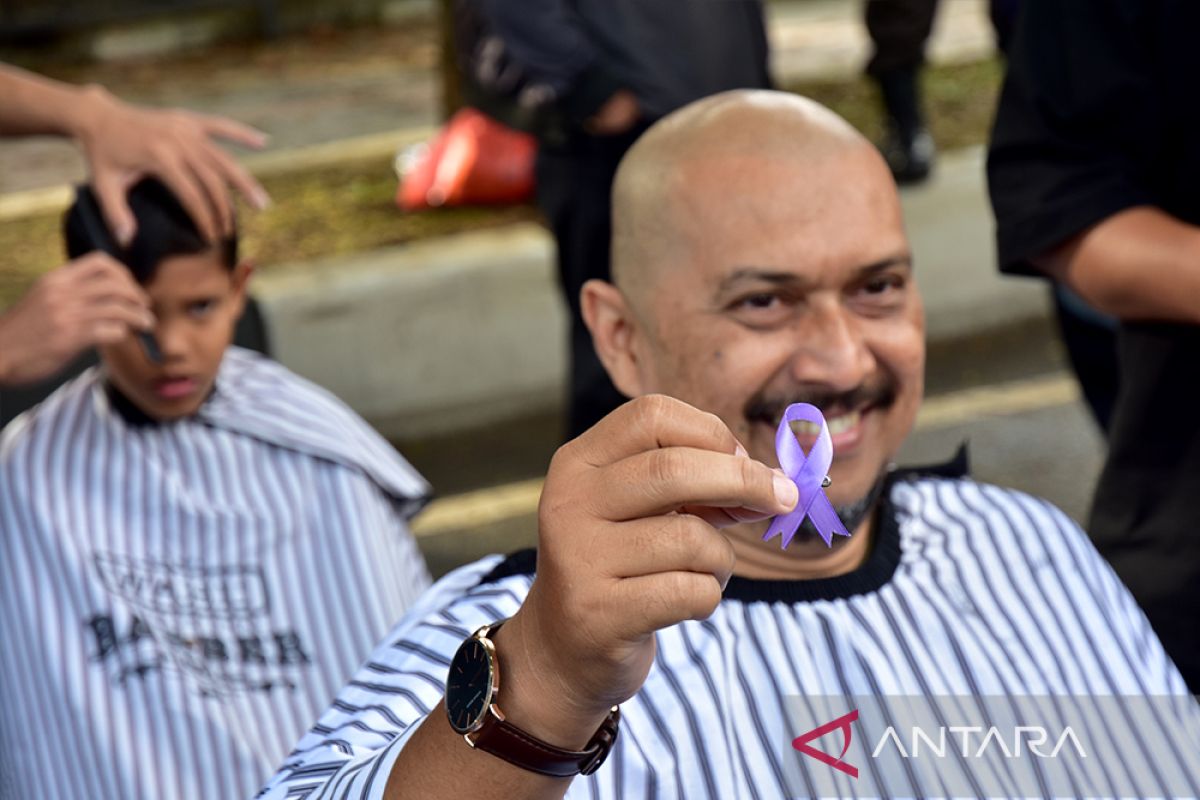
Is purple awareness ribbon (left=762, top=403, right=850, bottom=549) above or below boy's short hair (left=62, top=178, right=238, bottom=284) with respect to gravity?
above

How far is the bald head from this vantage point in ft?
6.75

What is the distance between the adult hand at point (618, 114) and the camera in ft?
13.9

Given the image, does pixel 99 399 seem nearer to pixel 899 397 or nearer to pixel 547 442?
pixel 899 397

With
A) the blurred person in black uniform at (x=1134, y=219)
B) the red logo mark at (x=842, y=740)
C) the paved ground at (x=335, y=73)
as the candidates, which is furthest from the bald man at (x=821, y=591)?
the paved ground at (x=335, y=73)

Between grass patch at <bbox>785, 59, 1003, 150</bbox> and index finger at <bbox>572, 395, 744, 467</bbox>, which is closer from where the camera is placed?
index finger at <bbox>572, 395, 744, 467</bbox>

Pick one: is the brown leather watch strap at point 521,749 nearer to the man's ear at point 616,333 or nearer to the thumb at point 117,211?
the man's ear at point 616,333

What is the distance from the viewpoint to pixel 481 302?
596cm

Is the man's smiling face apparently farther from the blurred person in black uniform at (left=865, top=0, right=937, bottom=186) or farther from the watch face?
the blurred person in black uniform at (left=865, top=0, right=937, bottom=186)

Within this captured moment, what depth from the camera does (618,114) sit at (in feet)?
13.9

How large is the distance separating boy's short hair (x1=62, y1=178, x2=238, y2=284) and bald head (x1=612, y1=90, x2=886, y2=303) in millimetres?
1040

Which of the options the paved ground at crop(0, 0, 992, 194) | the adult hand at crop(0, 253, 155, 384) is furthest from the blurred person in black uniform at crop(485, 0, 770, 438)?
the paved ground at crop(0, 0, 992, 194)

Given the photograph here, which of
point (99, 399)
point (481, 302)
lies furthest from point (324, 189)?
point (99, 399)

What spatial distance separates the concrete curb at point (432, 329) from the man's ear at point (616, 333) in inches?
137

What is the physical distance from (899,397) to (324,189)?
5334 mm
